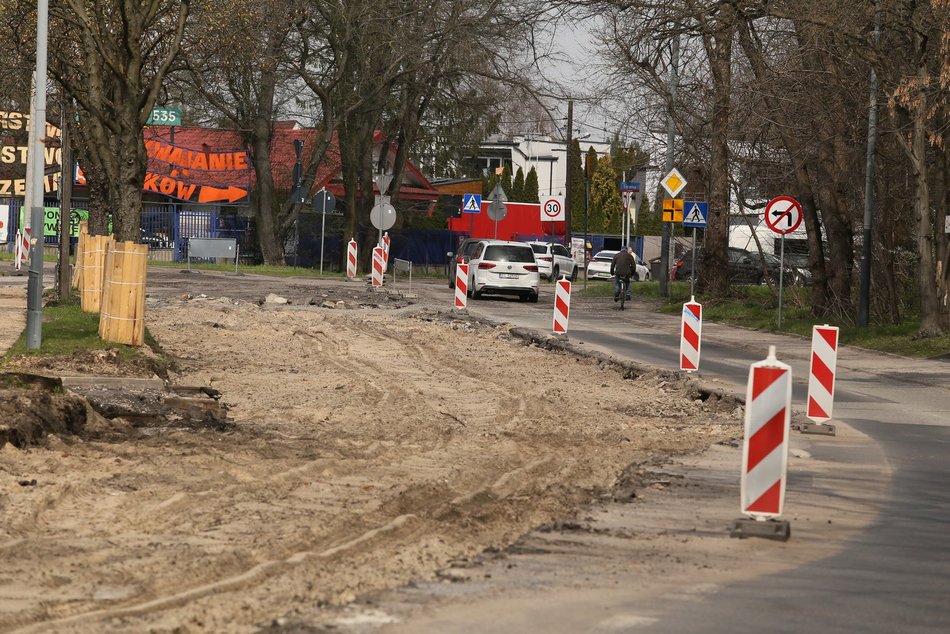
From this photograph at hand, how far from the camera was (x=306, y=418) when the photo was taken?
13.3 m

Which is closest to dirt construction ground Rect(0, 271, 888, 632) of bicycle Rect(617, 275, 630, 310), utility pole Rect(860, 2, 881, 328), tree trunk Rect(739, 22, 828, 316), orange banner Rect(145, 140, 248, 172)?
utility pole Rect(860, 2, 881, 328)

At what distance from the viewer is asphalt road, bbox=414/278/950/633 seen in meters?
6.20

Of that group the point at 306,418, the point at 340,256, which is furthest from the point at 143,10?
the point at 340,256

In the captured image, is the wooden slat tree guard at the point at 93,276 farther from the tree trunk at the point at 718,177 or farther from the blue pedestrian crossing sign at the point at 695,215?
the blue pedestrian crossing sign at the point at 695,215

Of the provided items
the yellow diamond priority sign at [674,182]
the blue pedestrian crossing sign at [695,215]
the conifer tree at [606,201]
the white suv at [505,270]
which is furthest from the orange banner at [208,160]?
the conifer tree at [606,201]

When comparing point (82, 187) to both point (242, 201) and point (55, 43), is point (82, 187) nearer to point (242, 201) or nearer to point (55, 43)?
point (242, 201)

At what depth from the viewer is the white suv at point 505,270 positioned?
3822cm

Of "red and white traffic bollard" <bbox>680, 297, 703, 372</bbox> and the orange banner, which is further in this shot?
the orange banner

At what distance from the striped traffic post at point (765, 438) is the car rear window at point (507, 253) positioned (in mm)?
29924

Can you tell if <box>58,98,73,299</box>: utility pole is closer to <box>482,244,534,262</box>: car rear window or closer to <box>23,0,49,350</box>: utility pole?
<box>23,0,49,350</box>: utility pole

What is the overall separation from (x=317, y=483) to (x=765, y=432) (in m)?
3.00

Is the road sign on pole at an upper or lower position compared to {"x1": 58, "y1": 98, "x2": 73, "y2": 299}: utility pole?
upper

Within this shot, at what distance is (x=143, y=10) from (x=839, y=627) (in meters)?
17.2

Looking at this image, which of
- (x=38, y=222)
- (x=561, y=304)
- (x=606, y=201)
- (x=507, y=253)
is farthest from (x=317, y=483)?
(x=606, y=201)
